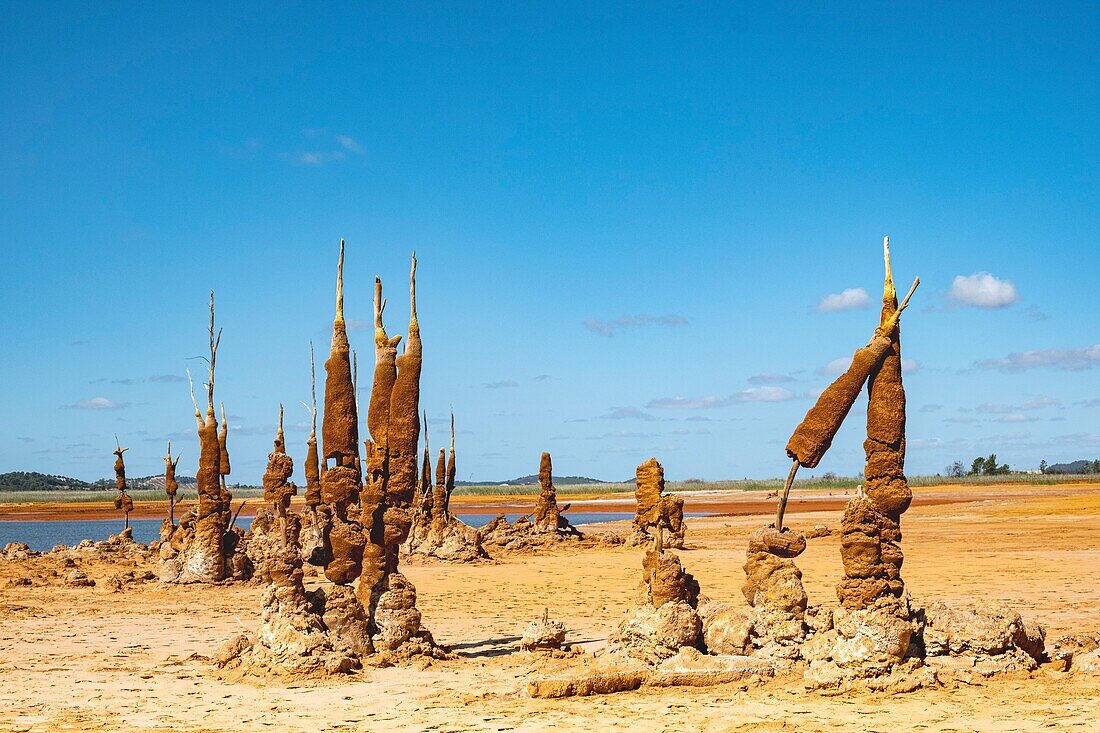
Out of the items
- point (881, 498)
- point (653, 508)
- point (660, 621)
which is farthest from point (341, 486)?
point (653, 508)

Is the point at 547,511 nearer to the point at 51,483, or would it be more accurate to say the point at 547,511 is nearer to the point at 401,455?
the point at 401,455

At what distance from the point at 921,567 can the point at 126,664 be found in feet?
62.8

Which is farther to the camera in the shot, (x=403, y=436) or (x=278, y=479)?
(x=278, y=479)

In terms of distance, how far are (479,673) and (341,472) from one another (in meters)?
4.15

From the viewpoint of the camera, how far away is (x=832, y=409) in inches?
505

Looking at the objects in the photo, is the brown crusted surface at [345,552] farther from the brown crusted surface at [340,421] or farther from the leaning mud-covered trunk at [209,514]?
the leaning mud-covered trunk at [209,514]

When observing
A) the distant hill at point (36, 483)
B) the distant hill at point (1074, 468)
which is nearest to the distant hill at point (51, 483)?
the distant hill at point (36, 483)

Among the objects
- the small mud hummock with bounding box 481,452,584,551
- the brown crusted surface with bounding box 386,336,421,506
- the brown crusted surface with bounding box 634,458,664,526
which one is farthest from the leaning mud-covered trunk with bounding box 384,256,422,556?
the small mud hummock with bounding box 481,452,584,551

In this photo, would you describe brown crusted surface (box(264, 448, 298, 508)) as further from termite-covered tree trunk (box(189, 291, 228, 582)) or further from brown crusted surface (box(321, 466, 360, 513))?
brown crusted surface (box(321, 466, 360, 513))

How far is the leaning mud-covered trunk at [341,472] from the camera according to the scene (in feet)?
50.3

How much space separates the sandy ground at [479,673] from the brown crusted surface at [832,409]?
2804 mm

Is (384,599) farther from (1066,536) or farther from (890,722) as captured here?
(1066,536)

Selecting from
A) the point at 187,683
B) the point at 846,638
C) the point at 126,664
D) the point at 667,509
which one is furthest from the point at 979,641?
the point at 667,509

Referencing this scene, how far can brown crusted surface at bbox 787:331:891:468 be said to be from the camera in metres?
12.5
